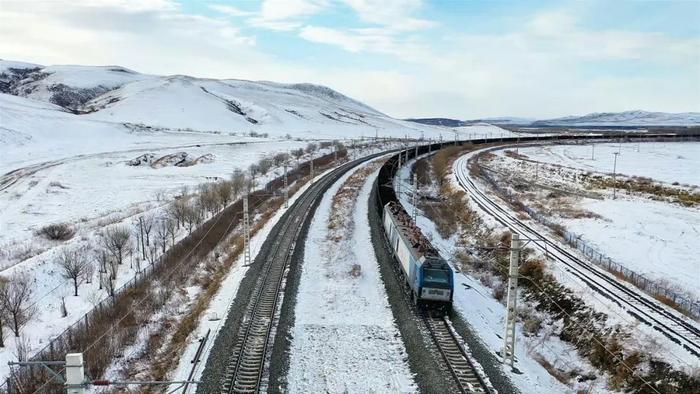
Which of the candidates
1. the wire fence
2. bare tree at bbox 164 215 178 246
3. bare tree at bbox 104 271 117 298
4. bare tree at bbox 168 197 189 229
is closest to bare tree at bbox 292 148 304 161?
bare tree at bbox 168 197 189 229

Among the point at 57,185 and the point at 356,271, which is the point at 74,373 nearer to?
the point at 356,271

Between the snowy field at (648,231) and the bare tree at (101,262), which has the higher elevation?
the snowy field at (648,231)

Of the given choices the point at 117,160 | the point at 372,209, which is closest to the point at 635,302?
the point at 372,209

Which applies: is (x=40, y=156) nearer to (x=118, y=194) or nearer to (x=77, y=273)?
(x=118, y=194)

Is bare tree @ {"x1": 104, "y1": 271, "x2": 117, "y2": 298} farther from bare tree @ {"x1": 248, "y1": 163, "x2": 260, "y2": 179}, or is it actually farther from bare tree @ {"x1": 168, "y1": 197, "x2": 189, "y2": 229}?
bare tree @ {"x1": 248, "y1": 163, "x2": 260, "y2": 179}

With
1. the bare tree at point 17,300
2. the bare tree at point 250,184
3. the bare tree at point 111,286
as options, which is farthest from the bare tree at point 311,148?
the bare tree at point 17,300

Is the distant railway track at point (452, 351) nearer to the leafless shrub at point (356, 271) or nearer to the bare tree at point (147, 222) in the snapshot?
the leafless shrub at point (356, 271)
